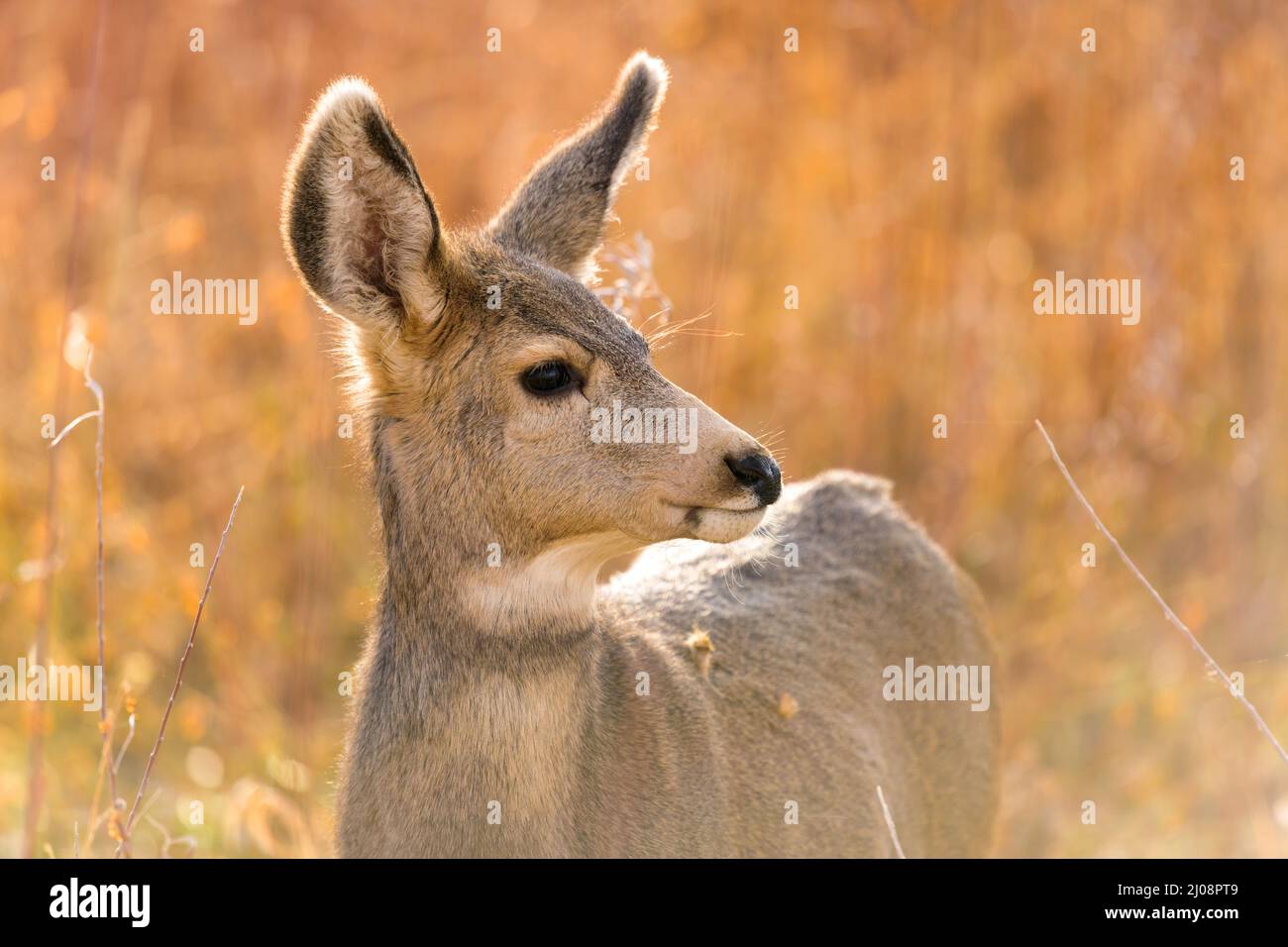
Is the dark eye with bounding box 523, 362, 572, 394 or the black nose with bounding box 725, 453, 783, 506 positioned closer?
the black nose with bounding box 725, 453, 783, 506

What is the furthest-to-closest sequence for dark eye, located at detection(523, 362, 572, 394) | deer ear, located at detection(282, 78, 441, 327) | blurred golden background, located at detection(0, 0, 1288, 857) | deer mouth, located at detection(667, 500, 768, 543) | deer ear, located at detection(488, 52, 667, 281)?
blurred golden background, located at detection(0, 0, 1288, 857) → deer ear, located at detection(488, 52, 667, 281) → dark eye, located at detection(523, 362, 572, 394) → deer mouth, located at detection(667, 500, 768, 543) → deer ear, located at detection(282, 78, 441, 327)

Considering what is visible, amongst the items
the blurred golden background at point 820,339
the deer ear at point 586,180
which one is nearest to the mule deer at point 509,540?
the deer ear at point 586,180

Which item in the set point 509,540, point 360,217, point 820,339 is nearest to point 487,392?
point 509,540

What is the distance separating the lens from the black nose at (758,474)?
161 inches

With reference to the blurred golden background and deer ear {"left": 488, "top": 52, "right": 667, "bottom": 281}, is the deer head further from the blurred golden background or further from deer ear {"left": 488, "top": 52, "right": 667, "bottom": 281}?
the blurred golden background

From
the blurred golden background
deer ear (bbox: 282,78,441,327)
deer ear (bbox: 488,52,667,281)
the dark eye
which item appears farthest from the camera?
the blurred golden background

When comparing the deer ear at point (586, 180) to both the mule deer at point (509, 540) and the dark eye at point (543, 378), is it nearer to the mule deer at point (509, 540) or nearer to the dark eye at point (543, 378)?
the mule deer at point (509, 540)

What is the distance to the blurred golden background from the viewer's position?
23.8 feet

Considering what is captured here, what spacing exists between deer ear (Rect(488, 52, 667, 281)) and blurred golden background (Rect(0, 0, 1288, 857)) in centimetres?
214

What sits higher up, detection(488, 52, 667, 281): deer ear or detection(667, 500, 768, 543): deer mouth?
detection(488, 52, 667, 281): deer ear

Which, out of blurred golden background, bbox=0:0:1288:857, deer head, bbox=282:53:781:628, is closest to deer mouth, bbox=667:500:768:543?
deer head, bbox=282:53:781:628

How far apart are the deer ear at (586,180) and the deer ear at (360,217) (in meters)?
A: 0.72

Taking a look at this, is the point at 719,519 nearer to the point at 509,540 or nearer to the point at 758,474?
the point at 758,474

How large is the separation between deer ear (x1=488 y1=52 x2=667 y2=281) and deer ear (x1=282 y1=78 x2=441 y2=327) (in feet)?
2.36
